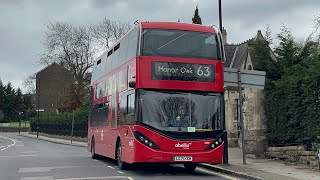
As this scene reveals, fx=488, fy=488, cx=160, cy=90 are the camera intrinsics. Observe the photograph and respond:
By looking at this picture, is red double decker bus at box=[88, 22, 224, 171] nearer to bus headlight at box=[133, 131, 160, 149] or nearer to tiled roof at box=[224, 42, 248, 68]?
bus headlight at box=[133, 131, 160, 149]

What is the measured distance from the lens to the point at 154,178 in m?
13.8

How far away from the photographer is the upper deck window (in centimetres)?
1455

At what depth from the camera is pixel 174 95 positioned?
1447 cm

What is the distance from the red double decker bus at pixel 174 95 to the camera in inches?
555

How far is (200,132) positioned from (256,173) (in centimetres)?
199

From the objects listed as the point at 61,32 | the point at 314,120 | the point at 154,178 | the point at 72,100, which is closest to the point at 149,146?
the point at 154,178

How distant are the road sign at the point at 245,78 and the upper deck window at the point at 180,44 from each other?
3.05 meters

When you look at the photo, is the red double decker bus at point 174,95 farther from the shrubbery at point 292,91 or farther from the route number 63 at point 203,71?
the shrubbery at point 292,91

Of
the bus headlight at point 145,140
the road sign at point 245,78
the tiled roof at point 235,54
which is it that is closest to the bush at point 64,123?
the tiled roof at point 235,54

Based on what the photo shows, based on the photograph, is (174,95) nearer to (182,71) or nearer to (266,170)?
(182,71)

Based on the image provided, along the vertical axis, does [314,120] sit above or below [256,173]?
above

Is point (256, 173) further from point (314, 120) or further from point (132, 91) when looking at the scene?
point (132, 91)

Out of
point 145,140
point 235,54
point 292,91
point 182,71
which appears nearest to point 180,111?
point 182,71

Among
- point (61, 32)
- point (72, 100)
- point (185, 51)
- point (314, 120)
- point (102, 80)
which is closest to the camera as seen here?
point (185, 51)
